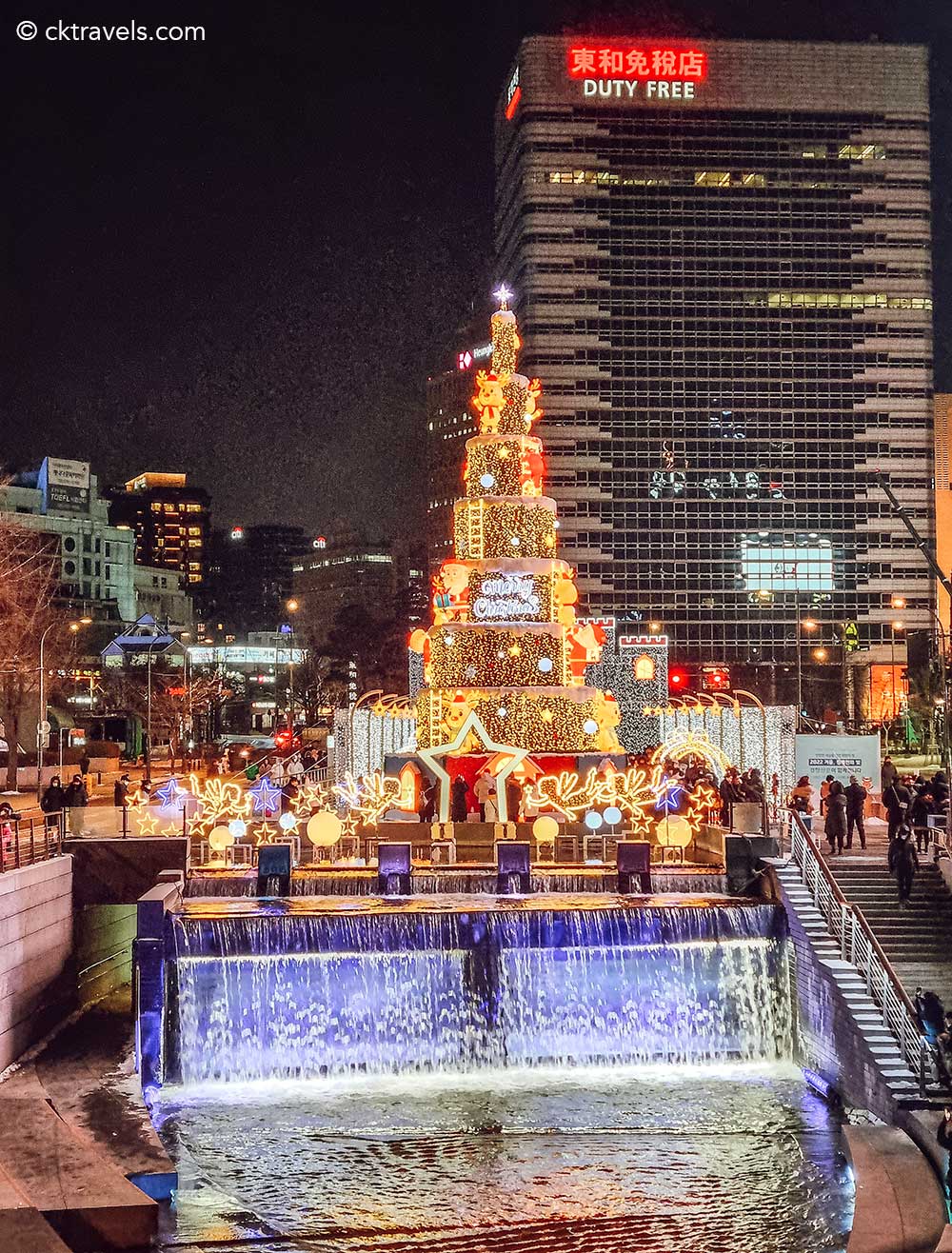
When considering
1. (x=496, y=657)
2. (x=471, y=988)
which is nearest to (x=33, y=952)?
(x=471, y=988)

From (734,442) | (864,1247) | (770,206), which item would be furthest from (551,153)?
(864,1247)

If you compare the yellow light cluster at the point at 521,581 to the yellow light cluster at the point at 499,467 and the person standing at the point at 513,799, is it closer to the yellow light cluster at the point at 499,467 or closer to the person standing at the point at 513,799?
the yellow light cluster at the point at 499,467

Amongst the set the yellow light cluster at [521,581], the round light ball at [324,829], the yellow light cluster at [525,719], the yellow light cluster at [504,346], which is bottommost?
the round light ball at [324,829]

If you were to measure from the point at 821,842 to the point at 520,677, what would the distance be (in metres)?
11.6

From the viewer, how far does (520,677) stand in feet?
123

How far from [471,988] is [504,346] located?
70.1 ft

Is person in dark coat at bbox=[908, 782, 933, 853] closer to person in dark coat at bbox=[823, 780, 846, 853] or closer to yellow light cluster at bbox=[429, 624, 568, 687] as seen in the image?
person in dark coat at bbox=[823, 780, 846, 853]

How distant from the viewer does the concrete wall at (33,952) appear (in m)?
22.2

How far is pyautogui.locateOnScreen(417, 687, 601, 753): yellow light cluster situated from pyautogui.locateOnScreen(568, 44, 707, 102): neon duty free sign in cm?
10227

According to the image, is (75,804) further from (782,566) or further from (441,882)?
(782,566)

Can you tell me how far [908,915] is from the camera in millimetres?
23672

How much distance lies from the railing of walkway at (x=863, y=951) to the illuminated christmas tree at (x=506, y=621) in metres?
12.5

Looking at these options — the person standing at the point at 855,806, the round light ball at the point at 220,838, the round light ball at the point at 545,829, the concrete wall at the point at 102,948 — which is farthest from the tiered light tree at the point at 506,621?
the round light ball at the point at 220,838

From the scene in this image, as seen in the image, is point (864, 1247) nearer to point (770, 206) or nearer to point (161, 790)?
point (161, 790)
